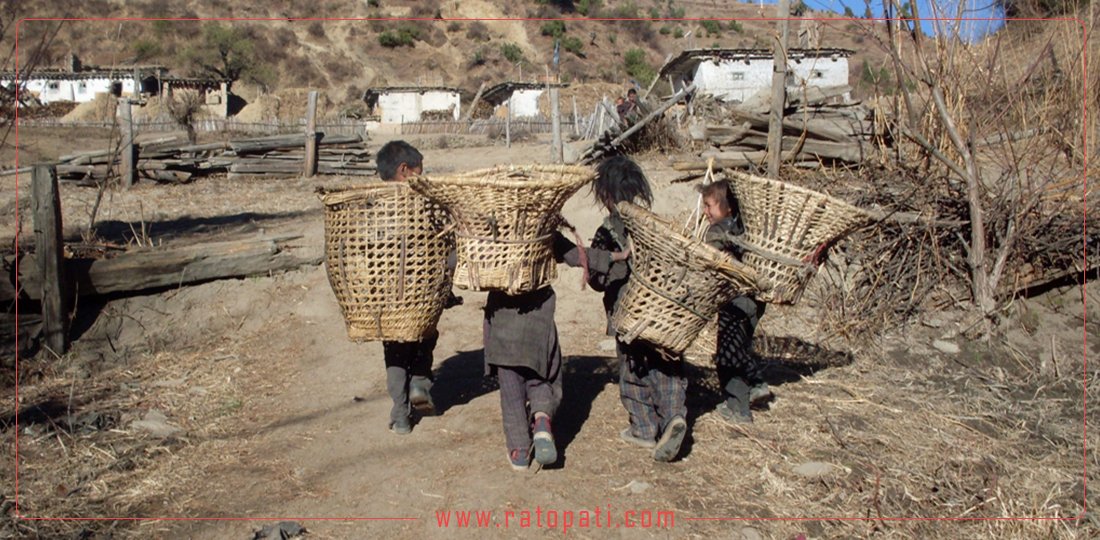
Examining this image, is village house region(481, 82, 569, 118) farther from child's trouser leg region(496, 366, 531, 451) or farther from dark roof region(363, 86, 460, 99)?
child's trouser leg region(496, 366, 531, 451)

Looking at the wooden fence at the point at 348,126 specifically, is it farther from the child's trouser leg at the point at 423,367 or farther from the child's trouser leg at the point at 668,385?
the child's trouser leg at the point at 668,385

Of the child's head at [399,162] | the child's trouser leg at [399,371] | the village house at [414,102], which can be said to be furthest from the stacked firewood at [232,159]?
the village house at [414,102]

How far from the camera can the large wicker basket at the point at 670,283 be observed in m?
3.08

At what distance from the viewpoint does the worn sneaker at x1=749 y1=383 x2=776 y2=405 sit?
171 inches

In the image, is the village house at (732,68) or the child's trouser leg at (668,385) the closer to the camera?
the child's trouser leg at (668,385)

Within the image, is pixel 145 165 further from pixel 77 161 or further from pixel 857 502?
pixel 857 502

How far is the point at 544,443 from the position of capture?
3.55 meters

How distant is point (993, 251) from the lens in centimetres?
642

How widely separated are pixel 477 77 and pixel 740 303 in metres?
46.9

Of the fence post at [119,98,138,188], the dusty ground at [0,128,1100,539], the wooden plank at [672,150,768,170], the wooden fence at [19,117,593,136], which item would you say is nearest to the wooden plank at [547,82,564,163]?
the wooden plank at [672,150,768,170]

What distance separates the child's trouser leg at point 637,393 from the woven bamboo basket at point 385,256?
3.13 feet

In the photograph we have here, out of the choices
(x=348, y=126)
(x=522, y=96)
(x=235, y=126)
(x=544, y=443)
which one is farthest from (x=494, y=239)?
(x=522, y=96)

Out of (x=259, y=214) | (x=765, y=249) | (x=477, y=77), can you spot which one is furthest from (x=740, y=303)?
(x=477, y=77)

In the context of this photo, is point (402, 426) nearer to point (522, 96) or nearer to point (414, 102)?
point (522, 96)
